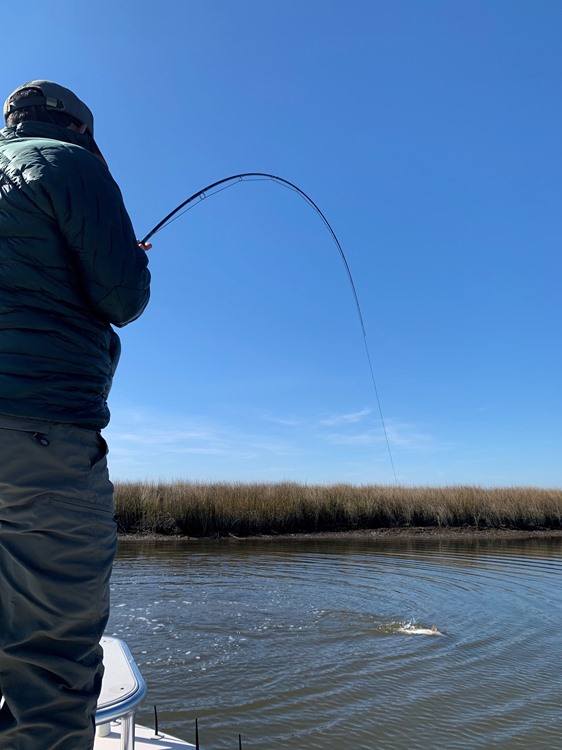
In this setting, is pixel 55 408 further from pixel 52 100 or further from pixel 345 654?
pixel 345 654

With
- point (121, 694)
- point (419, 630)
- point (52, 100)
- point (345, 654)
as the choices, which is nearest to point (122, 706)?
point (121, 694)

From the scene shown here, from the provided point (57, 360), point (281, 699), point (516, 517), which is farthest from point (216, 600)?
point (516, 517)

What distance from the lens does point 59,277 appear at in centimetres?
172

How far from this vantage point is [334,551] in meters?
15.2

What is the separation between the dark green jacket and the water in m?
3.21

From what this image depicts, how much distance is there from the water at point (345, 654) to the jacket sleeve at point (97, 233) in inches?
131

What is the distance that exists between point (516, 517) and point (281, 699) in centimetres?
2099

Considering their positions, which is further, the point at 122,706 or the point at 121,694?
the point at 121,694

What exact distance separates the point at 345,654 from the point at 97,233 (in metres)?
5.35

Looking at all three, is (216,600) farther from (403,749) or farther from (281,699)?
(403,749)

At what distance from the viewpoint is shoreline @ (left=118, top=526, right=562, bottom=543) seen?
17.7 meters

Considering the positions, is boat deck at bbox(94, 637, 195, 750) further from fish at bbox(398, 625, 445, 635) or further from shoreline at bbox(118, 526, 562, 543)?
shoreline at bbox(118, 526, 562, 543)

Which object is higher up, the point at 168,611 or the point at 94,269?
the point at 94,269

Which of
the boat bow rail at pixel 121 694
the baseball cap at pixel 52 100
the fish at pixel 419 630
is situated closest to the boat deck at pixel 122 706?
the boat bow rail at pixel 121 694
